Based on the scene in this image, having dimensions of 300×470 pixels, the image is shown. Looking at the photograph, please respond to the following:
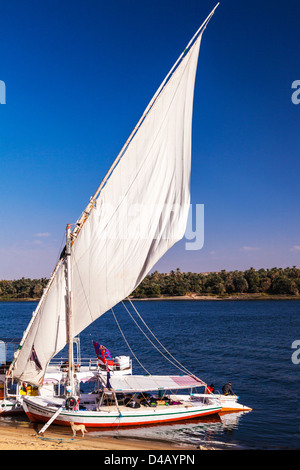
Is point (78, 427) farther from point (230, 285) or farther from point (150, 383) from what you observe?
point (230, 285)

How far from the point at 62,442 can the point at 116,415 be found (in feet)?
9.59

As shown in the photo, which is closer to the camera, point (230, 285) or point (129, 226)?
point (129, 226)

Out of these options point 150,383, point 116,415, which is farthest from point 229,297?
point 116,415

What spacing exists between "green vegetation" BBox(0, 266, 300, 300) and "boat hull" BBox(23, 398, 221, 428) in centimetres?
13074

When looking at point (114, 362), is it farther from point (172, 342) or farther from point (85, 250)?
point (172, 342)

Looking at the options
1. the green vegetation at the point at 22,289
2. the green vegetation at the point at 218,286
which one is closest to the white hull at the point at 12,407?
the green vegetation at the point at 218,286

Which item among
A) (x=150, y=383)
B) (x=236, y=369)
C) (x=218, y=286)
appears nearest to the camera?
Answer: (x=150, y=383)

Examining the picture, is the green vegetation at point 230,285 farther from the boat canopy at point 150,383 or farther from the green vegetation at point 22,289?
the boat canopy at point 150,383

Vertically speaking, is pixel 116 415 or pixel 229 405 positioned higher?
pixel 116 415

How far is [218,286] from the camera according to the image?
514ft

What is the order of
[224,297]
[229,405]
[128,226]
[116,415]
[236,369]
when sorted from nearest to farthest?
[128,226] → [116,415] → [229,405] → [236,369] → [224,297]

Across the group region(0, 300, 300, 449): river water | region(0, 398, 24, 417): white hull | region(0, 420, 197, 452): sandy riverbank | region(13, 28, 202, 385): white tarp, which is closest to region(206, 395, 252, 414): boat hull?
region(0, 300, 300, 449): river water

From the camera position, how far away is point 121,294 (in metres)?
17.4

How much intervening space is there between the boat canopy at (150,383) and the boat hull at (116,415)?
3.14 feet
